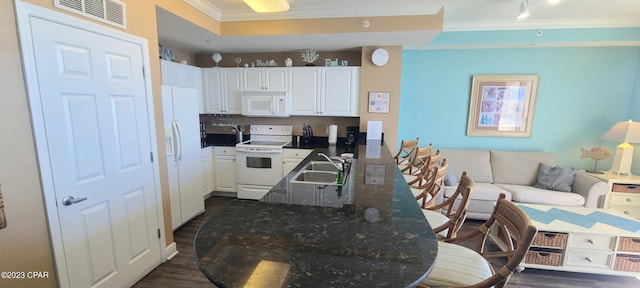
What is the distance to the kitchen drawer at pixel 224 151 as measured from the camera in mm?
4059

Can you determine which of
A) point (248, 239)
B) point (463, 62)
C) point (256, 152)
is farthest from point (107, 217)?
point (463, 62)

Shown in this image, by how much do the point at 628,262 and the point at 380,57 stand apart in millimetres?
3177

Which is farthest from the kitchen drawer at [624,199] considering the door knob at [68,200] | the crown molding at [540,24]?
the door knob at [68,200]

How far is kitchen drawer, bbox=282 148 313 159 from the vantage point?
12.7 feet

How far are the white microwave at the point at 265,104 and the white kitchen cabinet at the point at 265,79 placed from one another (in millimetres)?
101

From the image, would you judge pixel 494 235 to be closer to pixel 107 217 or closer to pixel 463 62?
pixel 463 62

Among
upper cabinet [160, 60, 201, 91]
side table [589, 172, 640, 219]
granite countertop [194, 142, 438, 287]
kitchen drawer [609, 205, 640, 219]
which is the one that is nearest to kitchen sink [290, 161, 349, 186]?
granite countertop [194, 142, 438, 287]

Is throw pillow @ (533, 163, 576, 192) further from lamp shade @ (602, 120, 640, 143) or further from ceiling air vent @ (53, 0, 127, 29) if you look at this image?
ceiling air vent @ (53, 0, 127, 29)

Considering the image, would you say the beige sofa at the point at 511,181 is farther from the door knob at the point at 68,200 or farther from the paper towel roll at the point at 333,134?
the door knob at the point at 68,200

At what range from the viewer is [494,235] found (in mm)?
2820

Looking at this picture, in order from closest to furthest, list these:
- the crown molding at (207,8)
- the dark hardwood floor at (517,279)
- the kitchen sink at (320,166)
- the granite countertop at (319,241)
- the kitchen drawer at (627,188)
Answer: the granite countertop at (319,241) → the dark hardwood floor at (517,279) → the kitchen sink at (320,166) → the crown molding at (207,8) → the kitchen drawer at (627,188)

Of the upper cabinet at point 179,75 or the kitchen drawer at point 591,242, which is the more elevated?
the upper cabinet at point 179,75

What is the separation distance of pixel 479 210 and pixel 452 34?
2.31 metres

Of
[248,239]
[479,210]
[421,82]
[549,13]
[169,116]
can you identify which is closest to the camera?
[248,239]
